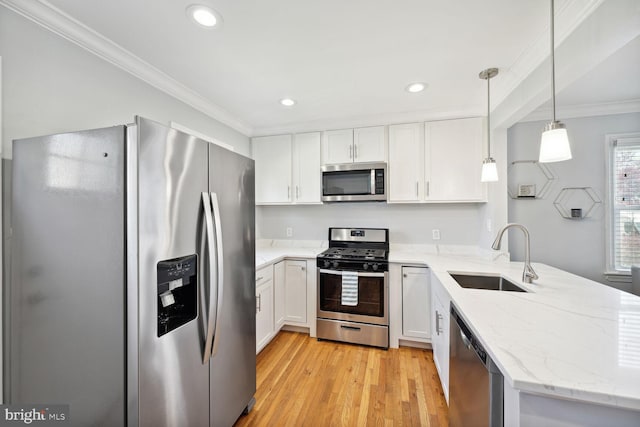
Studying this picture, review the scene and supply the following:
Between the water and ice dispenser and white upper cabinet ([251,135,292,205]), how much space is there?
6.66 ft

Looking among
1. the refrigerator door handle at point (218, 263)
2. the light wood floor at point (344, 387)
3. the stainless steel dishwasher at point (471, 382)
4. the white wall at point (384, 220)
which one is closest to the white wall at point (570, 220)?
the white wall at point (384, 220)

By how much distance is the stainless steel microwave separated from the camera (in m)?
2.82

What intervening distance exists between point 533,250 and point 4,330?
4.01 meters

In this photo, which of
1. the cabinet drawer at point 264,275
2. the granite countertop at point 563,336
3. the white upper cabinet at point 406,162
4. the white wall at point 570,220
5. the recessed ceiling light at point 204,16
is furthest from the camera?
the white upper cabinet at point 406,162

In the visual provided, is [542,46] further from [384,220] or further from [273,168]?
[273,168]

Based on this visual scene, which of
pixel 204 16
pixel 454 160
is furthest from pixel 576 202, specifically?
pixel 204 16

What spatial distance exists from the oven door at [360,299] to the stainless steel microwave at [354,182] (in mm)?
851

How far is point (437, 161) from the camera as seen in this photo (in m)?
2.72

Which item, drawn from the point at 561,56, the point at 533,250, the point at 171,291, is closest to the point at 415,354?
the point at 533,250

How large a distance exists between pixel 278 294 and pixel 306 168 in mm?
1513

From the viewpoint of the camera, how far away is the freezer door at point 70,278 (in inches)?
38.3

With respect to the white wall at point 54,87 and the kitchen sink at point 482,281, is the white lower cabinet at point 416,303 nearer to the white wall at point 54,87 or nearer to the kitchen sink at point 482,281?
the kitchen sink at point 482,281

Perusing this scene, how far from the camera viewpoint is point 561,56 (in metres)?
1.43

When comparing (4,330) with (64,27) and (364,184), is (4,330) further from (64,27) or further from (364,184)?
(364,184)
